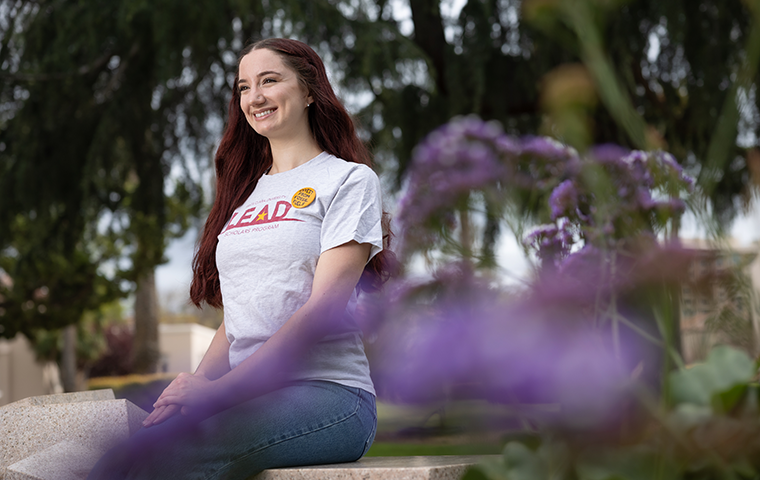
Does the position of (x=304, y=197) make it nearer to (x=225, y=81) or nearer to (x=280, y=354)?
(x=280, y=354)

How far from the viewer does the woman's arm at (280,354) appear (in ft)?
3.69

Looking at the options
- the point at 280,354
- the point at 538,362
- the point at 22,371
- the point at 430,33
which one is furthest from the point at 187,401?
the point at 22,371

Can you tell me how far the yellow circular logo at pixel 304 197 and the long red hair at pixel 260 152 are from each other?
182mm

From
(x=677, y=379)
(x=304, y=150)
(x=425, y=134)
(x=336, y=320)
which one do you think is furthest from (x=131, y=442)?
(x=425, y=134)

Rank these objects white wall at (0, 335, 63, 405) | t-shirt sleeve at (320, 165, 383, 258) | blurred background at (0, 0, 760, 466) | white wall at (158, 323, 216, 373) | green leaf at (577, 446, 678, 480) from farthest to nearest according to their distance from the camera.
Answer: white wall at (158, 323, 216, 373) → white wall at (0, 335, 63, 405) → blurred background at (0, 0, 760, 466) → t-shirt sleeve at (320, 165, 383, 258) → green leaf at (577, 446, 678, 480)

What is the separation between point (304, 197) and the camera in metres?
1.30

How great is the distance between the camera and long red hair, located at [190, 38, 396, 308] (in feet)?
4.73

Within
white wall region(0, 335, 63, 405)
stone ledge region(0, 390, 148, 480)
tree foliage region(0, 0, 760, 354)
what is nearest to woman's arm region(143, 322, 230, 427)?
stone ledge region(0, 390, 148, 480)

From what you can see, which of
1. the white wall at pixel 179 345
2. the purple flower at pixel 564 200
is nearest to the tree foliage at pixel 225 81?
the purple flower at pixel 564 200

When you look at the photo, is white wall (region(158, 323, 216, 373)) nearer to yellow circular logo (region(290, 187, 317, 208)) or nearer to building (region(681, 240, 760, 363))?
yellow circular logo (region(290, 187, 317, 208))

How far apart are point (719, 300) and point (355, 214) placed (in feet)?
2.64

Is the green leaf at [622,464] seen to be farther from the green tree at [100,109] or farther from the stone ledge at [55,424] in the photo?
the green tree at [100,109]

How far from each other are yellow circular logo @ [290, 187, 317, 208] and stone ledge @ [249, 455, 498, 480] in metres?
0.46

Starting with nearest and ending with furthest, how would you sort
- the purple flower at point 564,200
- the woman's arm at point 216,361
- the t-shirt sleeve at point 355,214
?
the t-shirt sleeve at point 355,214, the woman's arm at point 216,361, the purple flower at point 564,200
